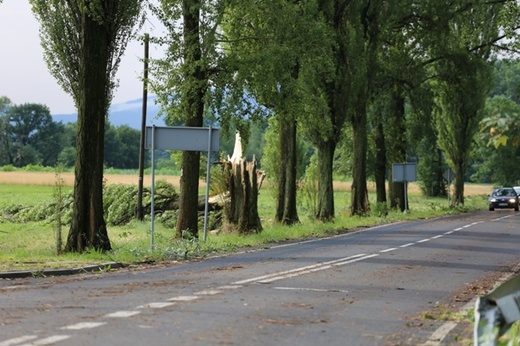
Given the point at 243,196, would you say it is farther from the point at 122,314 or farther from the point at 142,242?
the point at 122,314

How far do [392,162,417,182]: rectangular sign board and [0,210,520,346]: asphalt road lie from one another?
30386 millimetres

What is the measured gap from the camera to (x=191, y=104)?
28.5 m

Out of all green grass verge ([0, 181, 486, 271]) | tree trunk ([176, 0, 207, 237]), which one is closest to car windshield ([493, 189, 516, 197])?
green grass verge ([0, 181, 486, 271])

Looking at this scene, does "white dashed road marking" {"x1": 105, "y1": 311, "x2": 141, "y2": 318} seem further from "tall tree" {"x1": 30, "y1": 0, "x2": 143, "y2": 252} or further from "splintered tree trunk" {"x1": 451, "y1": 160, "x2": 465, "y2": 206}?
"splintered tree trunk" {"x1": 451, "y1": 160, "x2": 465, "y2": 206}

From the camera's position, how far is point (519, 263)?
21.8 metres

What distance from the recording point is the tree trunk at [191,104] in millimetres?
27595

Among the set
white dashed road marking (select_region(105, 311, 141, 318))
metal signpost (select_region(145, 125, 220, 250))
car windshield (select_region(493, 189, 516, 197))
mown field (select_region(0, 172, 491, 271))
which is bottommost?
mown field (select_region(0, 172, 491, 271))

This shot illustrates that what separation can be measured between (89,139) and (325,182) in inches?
838

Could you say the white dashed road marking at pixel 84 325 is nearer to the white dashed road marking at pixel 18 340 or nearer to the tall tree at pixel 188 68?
the white dashed road marking at pixel 18 340

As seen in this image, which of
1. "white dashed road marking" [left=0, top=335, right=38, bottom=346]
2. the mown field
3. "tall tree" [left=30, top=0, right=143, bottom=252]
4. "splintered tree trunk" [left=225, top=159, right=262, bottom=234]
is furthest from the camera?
"splintered tree trunk" [left=225, top=159, right=262, bottom=234]

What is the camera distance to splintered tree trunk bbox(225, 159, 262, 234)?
105 ft

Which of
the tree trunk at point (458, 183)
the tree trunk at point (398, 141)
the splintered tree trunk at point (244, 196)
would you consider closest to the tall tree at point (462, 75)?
the tree trunk at point (458, 183)

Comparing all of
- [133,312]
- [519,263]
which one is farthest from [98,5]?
[133,312]

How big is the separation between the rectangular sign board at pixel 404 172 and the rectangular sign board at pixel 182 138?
100 ft
